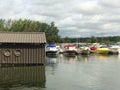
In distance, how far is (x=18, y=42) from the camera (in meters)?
45.8

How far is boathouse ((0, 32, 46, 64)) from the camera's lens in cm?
4597

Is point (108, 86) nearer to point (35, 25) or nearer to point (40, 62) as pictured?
point (40, 62)

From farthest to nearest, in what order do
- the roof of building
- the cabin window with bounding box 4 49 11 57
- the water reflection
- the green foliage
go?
1. the green foliage
2. the cabin window with bounding box 4 49 11 57
3. the roof of building
4. the water reflection

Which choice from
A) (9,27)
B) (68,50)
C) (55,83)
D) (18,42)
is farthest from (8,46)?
(9,27)

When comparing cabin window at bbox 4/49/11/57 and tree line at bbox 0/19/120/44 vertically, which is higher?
tree line at bbox 0/19/120/44

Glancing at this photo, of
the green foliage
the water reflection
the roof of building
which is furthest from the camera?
the green foliage

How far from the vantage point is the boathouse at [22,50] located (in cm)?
4597

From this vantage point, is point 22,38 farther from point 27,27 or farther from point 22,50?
point 27,27

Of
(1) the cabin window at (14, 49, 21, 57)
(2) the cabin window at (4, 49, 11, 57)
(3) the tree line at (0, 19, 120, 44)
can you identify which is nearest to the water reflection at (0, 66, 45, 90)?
(1) the cabin window at (14, 49, 21, 57)

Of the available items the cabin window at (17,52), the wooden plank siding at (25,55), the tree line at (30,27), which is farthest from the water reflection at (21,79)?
the tree line at (30,27)

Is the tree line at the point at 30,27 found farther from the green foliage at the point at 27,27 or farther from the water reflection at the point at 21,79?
the water reflection at the point at 21,79

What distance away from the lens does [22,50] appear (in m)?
46.2

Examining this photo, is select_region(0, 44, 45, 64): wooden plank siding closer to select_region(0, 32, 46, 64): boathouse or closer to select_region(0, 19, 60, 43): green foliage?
select_region(0, 32, 46, 64): boathouse

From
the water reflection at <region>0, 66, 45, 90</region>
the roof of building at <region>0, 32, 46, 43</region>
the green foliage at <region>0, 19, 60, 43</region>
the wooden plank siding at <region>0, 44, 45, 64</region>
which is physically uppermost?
the green foliage at <region>0, 19, 60, 43</region>
